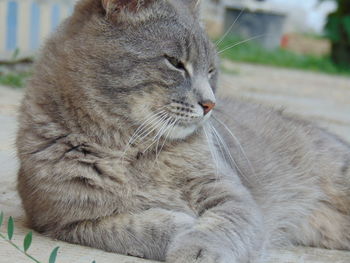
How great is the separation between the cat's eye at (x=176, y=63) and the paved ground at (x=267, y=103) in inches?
31.7

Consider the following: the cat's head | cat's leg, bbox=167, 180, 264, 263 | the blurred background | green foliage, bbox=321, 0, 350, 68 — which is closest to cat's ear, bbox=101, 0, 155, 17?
the cat's head

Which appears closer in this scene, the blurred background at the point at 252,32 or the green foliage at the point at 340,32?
the blurred background at the point at 252,32

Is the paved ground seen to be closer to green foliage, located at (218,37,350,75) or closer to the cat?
the cat

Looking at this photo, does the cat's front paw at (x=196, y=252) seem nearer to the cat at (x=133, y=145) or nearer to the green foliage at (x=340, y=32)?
the cat at (x=133, y=145)

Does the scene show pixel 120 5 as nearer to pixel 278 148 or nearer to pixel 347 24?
pixel 278 148

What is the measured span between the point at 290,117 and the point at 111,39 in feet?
4.98

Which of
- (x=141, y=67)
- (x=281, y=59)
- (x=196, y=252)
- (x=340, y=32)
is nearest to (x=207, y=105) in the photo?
(x=141, y=67)

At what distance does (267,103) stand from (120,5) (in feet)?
9.50

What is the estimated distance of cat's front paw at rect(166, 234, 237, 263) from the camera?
2.46 metres

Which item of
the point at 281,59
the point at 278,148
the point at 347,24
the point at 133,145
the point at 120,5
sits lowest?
the point at 281,59

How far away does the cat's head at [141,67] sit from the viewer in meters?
2.78

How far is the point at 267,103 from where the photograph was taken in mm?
5602

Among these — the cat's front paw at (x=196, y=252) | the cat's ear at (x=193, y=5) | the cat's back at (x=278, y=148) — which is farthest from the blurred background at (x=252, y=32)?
the cat's front paw at (x=196, y=252)

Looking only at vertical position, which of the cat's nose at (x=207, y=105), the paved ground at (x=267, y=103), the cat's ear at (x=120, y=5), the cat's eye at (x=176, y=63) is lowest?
the paved ground at (x=267, y=103)
